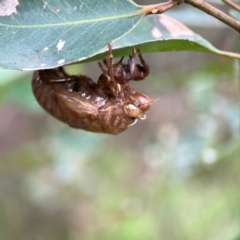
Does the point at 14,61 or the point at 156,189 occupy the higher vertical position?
the point at 14,61

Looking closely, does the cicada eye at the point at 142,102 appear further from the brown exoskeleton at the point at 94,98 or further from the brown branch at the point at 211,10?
the brown branch at the point at 211,10

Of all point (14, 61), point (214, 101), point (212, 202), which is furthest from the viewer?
point (212, 202)

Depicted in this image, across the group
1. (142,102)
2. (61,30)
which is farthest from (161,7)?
(142,102)

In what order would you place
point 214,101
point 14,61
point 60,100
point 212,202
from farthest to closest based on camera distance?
point 212,202
point 214,101
point 60,100
point 14,61

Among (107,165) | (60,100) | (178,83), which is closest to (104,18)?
(60,100)

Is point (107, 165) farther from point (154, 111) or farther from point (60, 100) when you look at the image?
point (60, 100)

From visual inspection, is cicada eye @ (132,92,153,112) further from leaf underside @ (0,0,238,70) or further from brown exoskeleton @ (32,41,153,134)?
leaf underside @ (0,0,238,70)

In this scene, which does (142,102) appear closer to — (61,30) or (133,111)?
(133,111)
